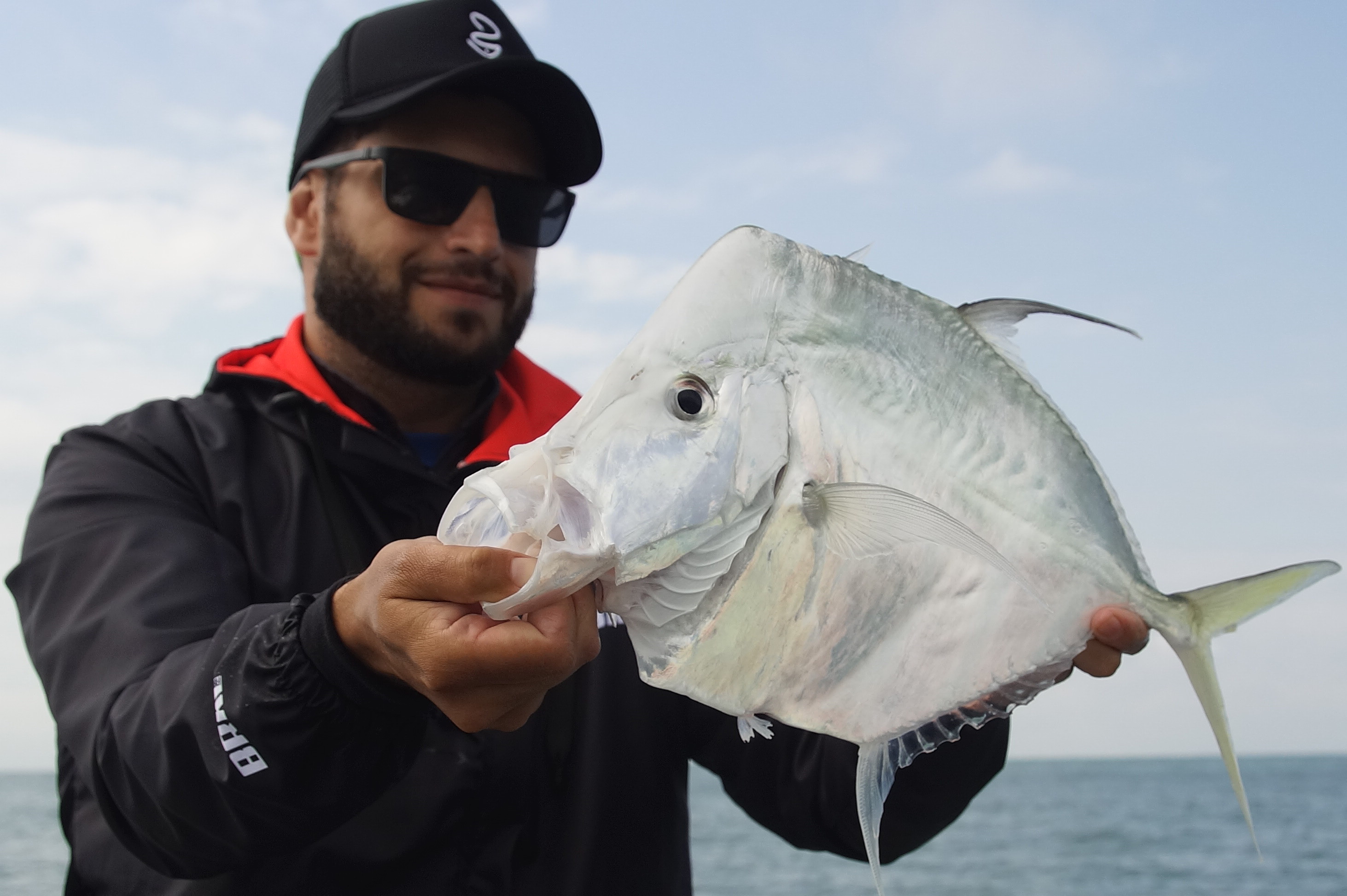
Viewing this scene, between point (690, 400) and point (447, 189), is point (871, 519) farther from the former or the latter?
point (447, 189)

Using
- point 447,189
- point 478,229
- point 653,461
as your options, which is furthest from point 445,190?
point 653,461

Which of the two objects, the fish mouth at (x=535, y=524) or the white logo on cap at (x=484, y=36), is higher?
the white logo on cap at (x=484, y=36)

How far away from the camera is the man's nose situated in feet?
9.71

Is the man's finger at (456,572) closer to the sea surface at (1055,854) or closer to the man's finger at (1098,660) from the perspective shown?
the man's finger at (1098,660)

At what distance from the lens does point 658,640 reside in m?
1.54

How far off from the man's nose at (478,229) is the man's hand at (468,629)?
1689mm

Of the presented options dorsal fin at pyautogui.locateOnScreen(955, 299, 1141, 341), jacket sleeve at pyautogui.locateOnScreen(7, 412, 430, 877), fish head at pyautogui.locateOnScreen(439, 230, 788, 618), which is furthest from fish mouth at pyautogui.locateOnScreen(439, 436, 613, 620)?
dorsal fin at pyautogui.locateOnScreen(955, 299, 1141, 341)

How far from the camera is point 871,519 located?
1596mm

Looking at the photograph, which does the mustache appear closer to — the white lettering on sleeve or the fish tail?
the white lettering on sleeve

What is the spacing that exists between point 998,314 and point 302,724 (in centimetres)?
145

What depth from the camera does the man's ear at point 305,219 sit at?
3.27 metres

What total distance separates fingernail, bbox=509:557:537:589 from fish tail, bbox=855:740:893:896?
0.70 meters

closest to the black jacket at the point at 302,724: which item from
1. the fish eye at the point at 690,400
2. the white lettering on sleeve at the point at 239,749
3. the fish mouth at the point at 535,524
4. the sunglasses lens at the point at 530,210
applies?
the white lettering on sleeve at the point at 239,749

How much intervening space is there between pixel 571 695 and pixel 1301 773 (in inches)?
3322
